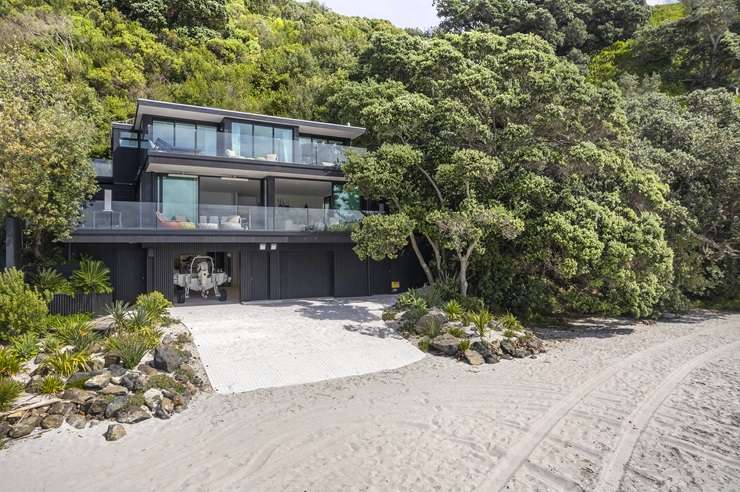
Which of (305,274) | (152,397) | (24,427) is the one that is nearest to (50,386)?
(24,427)

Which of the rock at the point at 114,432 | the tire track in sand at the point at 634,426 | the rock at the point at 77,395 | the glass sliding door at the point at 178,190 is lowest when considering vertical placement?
the tire track in sand at the point at 634,426

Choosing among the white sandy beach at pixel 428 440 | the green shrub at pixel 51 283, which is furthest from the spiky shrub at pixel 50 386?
the green shrub at pixel 51 283

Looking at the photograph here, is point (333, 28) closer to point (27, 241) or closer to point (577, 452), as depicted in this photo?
point (27, 241)

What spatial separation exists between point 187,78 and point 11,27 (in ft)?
35.5

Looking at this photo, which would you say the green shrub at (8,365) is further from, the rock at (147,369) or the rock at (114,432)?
the rock at (114,432)

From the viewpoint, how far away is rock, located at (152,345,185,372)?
404 inches

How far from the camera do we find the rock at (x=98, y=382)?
362 inches

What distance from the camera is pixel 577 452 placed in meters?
7.47

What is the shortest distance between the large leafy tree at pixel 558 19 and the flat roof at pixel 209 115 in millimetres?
27096

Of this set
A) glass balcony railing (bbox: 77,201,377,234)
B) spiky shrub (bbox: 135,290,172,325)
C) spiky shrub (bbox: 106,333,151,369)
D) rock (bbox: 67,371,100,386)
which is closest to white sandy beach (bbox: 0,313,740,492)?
rock (bbox: 67,371,100,386)

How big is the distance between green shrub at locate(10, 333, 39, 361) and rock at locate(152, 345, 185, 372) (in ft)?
9.53

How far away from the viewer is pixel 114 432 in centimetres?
780

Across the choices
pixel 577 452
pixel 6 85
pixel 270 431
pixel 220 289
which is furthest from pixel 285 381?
pixel 6 85

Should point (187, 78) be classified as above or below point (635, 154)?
above
